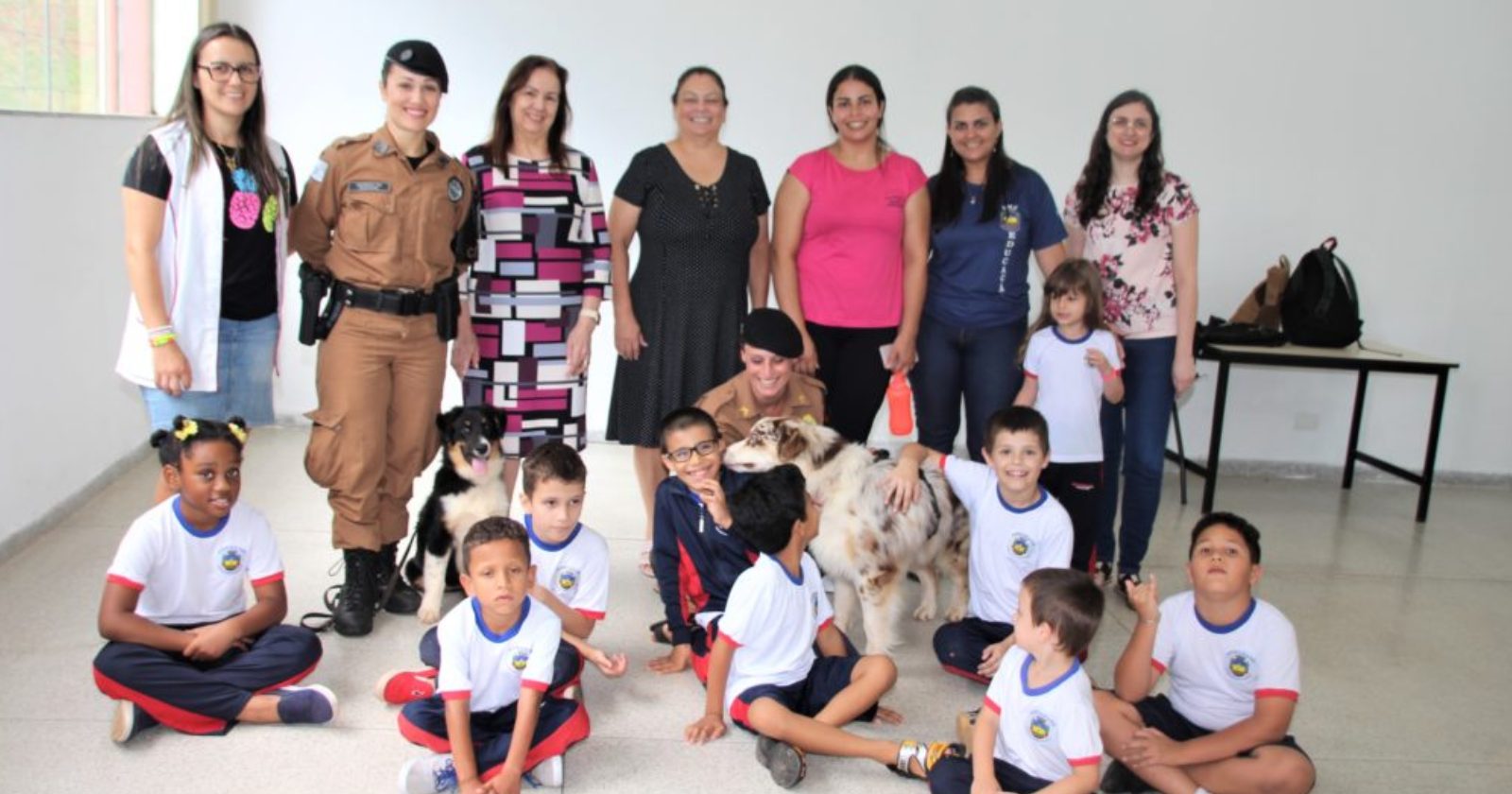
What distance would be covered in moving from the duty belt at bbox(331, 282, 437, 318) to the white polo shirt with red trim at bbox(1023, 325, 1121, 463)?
77.5 inches

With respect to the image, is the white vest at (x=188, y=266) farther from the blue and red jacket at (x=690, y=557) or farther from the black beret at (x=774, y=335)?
the black beret at (x=774, y=335)

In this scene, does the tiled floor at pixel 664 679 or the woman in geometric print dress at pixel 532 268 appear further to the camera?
the woman in geometric print dress at pixel 532 268

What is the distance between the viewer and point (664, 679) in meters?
3.39

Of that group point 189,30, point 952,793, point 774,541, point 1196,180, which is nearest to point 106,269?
point 189,30

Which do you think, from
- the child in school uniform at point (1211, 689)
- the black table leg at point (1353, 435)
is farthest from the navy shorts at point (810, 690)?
the black table leg at point (1353, 435)

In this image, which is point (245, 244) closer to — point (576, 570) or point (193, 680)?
point (193, 680)

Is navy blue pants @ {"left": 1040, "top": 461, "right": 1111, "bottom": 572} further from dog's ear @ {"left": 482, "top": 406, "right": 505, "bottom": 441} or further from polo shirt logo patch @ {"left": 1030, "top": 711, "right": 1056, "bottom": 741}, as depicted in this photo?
dog's ear @ {"left": 482, "top": 406, "right": 505, "bottom": 441}

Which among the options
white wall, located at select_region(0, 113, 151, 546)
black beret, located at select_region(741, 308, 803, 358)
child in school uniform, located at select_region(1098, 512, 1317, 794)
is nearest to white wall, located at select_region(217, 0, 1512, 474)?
white wall, located at select_region(0, 113, 151, 546)

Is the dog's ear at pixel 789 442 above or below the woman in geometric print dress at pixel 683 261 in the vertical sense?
below

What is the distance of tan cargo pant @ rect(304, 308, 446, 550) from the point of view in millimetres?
3412

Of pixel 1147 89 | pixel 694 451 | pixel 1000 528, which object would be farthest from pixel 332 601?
pixel 1147 89

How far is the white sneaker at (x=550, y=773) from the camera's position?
2742 millimetres

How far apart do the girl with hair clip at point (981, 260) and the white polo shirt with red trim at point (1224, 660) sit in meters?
1.28

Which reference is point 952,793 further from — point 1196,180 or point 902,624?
point 1196,180
